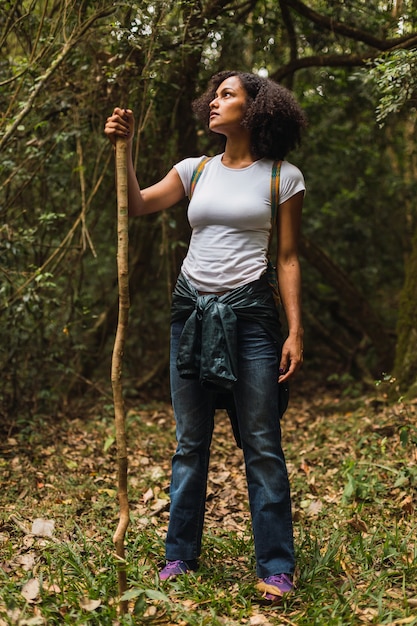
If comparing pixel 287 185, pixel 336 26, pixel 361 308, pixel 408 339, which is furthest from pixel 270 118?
pixel 361 308

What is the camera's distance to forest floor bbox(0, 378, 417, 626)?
2.66 m

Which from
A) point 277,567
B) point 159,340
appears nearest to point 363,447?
point 277,567

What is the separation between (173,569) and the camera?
2.94 m

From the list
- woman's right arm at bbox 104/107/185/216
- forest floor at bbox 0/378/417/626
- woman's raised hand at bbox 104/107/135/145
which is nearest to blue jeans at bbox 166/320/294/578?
forest floor at bbox 0/378/417/626

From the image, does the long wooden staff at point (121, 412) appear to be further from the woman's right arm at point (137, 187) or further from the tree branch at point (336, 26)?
the tree branch at point (336, 26)

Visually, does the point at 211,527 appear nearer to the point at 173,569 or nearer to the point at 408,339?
the point at 173,569

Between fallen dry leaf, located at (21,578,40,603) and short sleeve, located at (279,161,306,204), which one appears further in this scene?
short sleeve, located at (279,161,306,204)

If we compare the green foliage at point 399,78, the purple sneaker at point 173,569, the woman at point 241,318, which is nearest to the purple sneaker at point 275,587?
the woman at point 241,318

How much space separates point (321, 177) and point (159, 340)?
115 inches

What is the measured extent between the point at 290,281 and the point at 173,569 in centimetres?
135

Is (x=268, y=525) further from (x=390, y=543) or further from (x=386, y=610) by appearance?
(x=390, y=543)

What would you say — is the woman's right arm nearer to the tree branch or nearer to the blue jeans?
the blue jeans

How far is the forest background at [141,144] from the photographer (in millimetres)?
4852

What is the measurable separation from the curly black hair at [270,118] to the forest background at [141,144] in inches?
45.4
